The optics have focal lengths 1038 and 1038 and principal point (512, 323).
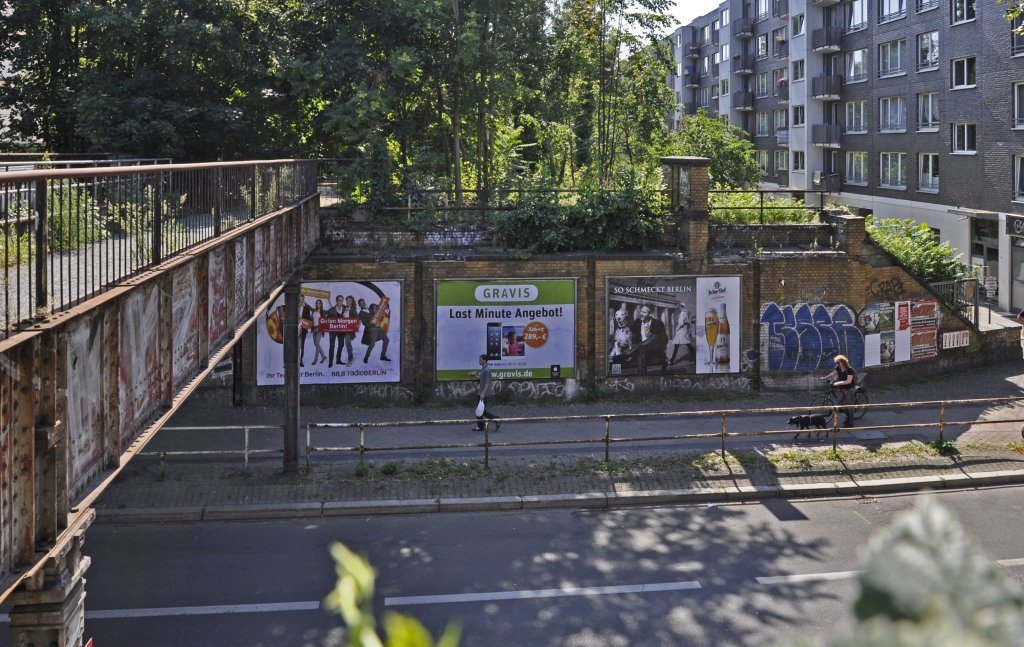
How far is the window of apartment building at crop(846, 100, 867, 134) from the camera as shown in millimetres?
47312

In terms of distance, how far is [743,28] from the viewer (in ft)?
209

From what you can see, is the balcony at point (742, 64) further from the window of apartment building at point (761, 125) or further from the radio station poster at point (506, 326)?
the radio station poster at point (506, 326)

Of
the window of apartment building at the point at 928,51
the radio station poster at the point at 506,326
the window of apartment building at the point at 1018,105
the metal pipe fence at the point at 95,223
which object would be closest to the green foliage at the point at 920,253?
the radio station poster at the point at 506,326

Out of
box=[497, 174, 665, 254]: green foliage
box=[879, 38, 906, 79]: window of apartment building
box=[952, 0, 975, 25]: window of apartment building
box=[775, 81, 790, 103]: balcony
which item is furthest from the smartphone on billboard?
box=[775, 81, 790, 103]: balcony

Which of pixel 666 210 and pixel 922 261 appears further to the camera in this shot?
pixel 922 261

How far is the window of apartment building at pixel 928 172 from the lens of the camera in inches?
1597

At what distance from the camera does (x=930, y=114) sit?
40812mm

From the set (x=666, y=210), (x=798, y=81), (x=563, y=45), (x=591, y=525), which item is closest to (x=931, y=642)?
(x=591, y=525)

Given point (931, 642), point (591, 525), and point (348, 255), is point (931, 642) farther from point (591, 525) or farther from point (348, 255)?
point (348, 255)

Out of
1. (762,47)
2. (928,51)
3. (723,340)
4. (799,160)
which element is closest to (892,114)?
(928,51)

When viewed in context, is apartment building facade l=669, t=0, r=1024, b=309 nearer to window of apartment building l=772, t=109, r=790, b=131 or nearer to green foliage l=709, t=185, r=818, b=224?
window of apartment building l=772, t=109, r=790, b=131

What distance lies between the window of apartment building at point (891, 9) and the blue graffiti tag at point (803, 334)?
82.9 ft

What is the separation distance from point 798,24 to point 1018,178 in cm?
2266

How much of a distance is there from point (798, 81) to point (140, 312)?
5127 centimetres
